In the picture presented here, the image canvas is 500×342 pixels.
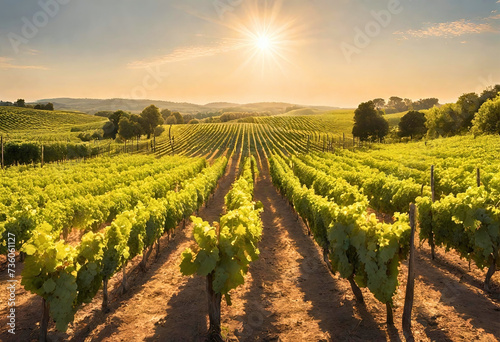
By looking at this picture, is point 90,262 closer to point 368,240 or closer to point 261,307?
point 261,307

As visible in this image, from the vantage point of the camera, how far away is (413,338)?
7.43 m

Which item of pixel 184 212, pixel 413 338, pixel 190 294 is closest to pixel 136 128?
pixel 184 212

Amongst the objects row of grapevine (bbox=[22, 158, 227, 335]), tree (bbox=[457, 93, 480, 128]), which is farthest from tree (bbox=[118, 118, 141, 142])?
tree (bbox=[457, 93, 480, 128])

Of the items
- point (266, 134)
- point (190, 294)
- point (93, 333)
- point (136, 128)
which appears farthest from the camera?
point (266, 134)

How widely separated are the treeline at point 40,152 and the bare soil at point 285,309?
45.5 metres

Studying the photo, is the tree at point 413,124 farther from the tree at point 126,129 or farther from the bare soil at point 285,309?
the bare soil at point 285,309

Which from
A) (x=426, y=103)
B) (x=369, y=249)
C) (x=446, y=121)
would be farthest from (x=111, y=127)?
(x=426, y=103)

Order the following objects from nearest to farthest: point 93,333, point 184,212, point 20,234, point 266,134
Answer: point 93,333 → point 20,234 → point 184,212 → point 266,134

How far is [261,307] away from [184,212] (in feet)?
25.8

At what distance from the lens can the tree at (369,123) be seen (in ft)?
228

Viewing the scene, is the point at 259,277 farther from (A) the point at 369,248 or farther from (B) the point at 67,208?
(B) the point at 67,208

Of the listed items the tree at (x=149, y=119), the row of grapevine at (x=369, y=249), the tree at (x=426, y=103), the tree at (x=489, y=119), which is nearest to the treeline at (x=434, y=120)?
the tree at (x=489, y=119)

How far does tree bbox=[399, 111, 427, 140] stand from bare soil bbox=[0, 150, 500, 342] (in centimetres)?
6812

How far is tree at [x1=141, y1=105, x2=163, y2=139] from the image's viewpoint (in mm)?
80500
